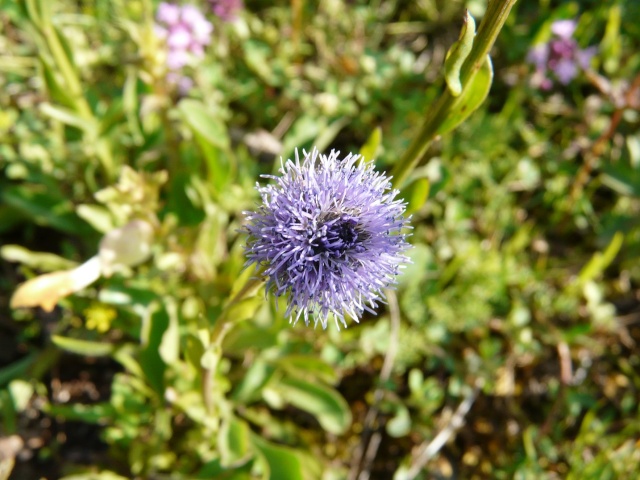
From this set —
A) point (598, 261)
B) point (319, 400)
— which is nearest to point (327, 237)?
point (319, 400)

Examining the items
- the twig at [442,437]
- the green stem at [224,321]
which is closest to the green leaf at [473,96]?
the green stem at [224,321]

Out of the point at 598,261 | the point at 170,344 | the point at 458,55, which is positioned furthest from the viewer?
the point at 598,261

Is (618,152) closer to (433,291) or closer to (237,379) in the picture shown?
(433,291)

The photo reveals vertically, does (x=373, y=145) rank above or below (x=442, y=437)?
above

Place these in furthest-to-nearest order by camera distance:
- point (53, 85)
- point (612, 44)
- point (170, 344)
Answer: point (612, 44)
point (53, 85)
point (170, 344)

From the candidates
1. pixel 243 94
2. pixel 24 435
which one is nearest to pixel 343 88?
pixel 243 94

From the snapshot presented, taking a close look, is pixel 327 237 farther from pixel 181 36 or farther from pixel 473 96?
pixel 181 36
